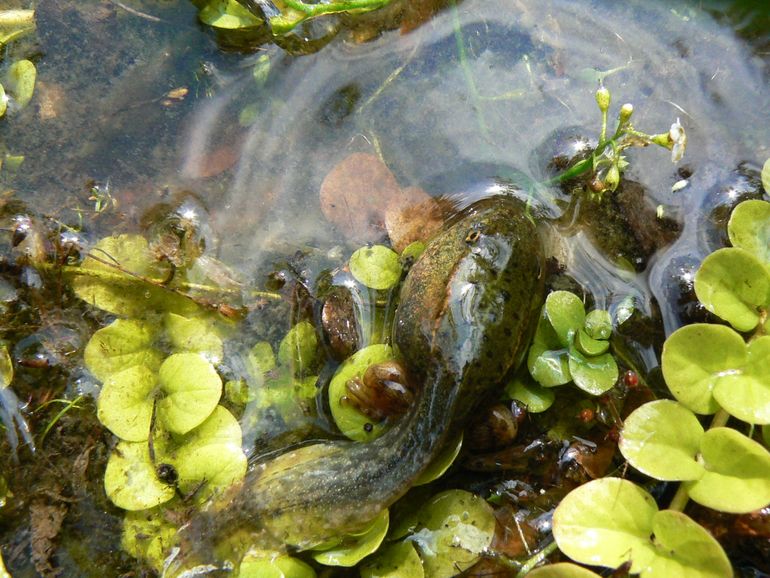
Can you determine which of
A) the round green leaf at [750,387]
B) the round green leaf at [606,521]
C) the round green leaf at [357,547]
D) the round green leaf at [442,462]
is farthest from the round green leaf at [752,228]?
the round green leaf at [357,547]

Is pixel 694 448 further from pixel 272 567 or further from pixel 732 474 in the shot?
pixel 272 567

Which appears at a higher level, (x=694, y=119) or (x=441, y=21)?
(x=694, y=119)

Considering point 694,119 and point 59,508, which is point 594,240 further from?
point 59,508

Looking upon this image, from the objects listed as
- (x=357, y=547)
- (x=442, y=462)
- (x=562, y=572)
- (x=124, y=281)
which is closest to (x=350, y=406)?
(x=442, y=462)

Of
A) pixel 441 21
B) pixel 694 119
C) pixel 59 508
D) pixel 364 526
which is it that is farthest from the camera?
pixel 441 21

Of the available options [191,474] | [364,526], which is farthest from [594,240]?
[191,474]

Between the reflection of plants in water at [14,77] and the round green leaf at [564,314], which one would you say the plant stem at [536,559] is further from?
the reflection of plants in water at [14,77]

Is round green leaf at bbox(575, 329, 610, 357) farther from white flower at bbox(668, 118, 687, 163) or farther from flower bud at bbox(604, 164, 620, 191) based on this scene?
white flower at bbox(668, 118, 687, 163)
